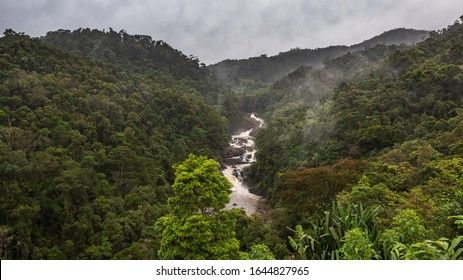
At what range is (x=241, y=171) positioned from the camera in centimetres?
4003

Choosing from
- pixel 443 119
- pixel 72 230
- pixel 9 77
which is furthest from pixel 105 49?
pixel 443 119

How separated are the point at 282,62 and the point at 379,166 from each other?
112 m

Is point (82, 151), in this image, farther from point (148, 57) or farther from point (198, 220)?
point (148, 57)

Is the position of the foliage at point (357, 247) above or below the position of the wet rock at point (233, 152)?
below

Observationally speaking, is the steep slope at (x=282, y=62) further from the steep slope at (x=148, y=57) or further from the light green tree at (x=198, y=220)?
the light green tree at (x=198, y=220)

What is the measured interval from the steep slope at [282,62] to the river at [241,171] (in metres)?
55.0

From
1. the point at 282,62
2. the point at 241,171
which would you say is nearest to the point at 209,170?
the point at 241,171

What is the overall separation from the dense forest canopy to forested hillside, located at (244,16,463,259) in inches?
2.4

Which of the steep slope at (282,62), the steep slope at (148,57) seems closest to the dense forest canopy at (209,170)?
the steep slope at (148,57)

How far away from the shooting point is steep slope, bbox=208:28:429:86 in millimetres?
114119

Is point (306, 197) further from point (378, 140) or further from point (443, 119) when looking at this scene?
point (443, 119)

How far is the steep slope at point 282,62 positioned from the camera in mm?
114119

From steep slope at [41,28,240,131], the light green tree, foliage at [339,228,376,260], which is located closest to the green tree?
the light green tree
